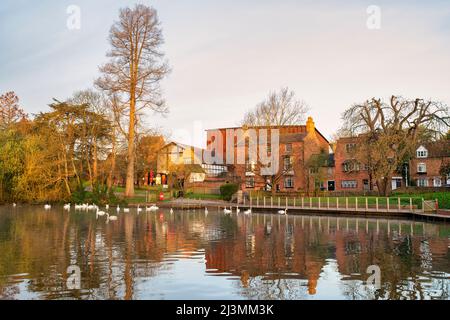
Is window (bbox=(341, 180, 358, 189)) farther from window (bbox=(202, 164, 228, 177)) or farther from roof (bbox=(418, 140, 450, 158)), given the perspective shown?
window (bbox=(202, 164, 228, 177))

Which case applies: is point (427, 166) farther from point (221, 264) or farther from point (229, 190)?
point (221, 264)

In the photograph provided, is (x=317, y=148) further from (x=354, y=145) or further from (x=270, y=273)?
(x=270, y=273)

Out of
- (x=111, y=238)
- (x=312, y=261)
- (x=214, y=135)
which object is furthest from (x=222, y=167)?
(x=312, y=261)

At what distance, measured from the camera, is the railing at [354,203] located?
114 ft

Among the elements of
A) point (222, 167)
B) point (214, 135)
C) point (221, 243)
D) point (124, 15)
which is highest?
point (124, 15)

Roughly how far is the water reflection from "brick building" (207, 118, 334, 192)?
31711mm

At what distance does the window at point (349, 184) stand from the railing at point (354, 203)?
57.8 ft

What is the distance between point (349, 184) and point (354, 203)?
68.9 ft

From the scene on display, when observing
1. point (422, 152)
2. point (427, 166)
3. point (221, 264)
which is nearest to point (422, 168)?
point (427, 166)

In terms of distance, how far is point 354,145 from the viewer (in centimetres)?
4466

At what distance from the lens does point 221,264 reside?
518 inches

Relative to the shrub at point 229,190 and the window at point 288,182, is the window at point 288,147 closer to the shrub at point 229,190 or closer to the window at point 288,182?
the window at point 288,182

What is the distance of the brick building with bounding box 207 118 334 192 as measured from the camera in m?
53.3
